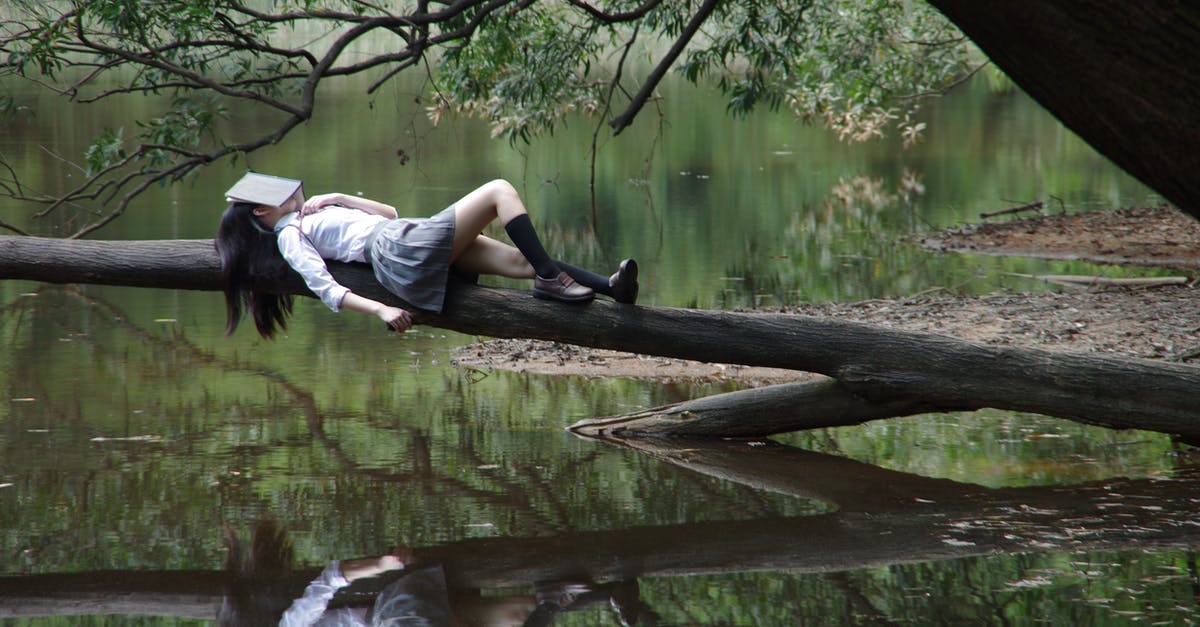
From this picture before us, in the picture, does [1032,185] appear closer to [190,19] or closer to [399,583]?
[190,19]

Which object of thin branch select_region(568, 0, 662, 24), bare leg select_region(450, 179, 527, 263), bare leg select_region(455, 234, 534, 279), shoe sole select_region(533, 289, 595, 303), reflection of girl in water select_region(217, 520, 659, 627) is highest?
thin branch select_region(568, 0, 662, 24)

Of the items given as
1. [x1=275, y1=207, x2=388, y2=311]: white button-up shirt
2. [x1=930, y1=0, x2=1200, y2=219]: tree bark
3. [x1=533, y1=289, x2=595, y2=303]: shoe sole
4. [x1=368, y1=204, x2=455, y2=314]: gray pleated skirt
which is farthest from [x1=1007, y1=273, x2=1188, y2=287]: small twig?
[x1=930, y1=0, x2=1200, y2=219]: tree bark

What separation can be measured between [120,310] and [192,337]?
1675 mm

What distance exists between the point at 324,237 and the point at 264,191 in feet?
1.24

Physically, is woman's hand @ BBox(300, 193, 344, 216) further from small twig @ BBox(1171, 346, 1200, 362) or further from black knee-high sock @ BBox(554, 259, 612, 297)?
small twig @ BBox(1171, 346, 1200, 362)

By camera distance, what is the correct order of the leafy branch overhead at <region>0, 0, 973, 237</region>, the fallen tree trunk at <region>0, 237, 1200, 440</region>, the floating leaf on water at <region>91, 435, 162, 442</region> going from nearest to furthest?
1. the fallen tree trunk at <region>0, 237, 1200, 440</region>
2. the floating leaf on water at <region>91, 435, 162, 442</region>
3. the leafy branch overhead at <region>0, 0, 973, 237</region>

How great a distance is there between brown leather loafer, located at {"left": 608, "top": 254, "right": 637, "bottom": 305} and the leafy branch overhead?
3.95 m

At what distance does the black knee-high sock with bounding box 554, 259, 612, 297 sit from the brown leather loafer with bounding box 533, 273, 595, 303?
2 cm

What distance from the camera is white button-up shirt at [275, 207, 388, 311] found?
5812 millimetres

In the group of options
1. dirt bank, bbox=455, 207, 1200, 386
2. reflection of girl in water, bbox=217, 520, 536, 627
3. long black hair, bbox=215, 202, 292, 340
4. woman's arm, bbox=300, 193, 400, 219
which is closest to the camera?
reflection of girl in water, bbox=217, 520, 536, 627

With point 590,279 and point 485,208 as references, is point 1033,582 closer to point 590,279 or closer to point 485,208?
point 590,279

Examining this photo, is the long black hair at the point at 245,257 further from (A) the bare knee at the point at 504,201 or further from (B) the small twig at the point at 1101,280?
(B) the small twig at the point at 1101,280

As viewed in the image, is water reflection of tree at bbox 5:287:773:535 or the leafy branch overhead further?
the leafy branch overhead

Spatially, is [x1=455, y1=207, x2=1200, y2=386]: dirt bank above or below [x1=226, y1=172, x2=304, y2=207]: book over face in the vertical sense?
below
